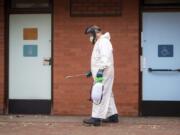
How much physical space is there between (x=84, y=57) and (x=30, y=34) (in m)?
1.30

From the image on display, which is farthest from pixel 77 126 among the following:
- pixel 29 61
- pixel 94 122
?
pixel 29 61

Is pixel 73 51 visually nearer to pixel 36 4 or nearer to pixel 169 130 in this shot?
pixel 36 4

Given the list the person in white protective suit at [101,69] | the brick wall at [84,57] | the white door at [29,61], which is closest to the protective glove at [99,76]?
the person in white protective suit at [101,69]

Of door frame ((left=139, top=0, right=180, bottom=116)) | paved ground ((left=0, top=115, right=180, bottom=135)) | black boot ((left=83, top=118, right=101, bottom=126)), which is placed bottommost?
paved ground ((left=0, top=115, right=180, bottom=135))

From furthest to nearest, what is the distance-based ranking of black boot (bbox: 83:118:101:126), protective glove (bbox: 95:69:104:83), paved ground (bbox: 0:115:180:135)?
black boot (bbox: 83:118:101:126), protective glove (bbox: 95:69:104:83), paved ground (bbox: 0:115:180:135)

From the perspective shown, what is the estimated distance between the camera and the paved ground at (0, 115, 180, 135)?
10.3m

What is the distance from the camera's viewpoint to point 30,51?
12.4 meters

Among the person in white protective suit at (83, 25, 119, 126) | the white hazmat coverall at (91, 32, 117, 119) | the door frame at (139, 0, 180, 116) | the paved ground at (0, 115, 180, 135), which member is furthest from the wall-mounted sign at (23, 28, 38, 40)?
the door frame at (139, 0, 180, 116)

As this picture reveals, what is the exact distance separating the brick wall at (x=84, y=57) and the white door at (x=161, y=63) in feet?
0.77

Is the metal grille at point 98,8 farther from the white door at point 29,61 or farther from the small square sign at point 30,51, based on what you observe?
the small square sign at point 30,51

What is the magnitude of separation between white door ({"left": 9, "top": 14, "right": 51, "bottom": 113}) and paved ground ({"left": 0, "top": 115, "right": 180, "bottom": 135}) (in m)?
0.40

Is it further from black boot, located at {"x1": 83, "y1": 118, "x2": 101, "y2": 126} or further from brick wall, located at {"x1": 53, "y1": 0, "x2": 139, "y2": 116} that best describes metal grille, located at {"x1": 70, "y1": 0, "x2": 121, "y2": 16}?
black boot, located at {"x1": 83, "y1": 118, "x2": 101, "y2": 126}

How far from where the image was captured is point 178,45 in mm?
12117

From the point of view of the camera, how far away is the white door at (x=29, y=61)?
12.4 metres
